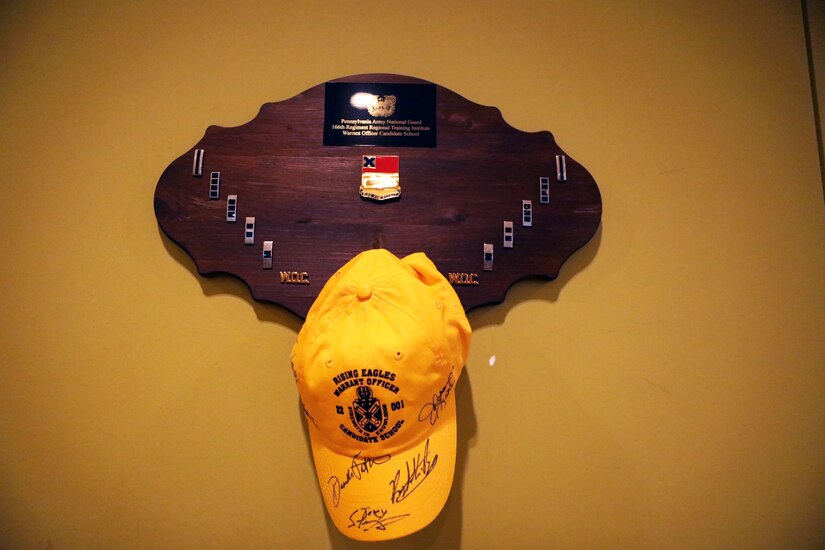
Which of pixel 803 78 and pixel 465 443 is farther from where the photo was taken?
pixel 803 78

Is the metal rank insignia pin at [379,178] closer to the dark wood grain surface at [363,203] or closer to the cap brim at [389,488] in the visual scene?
the dark wood grain surface at [363,203]

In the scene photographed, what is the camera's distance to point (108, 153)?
913 mm

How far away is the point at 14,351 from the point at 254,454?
519 millimetres

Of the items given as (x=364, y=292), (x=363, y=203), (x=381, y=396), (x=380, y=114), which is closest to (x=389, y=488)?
(x=381, y=396)

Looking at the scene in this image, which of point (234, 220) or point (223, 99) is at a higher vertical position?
point (223, 99)

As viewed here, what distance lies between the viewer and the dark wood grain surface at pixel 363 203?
32.9 inches

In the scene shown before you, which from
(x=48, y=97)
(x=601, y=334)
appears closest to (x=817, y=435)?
(x=601, y=334)

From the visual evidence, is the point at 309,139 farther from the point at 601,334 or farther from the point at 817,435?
the point at 817,435
